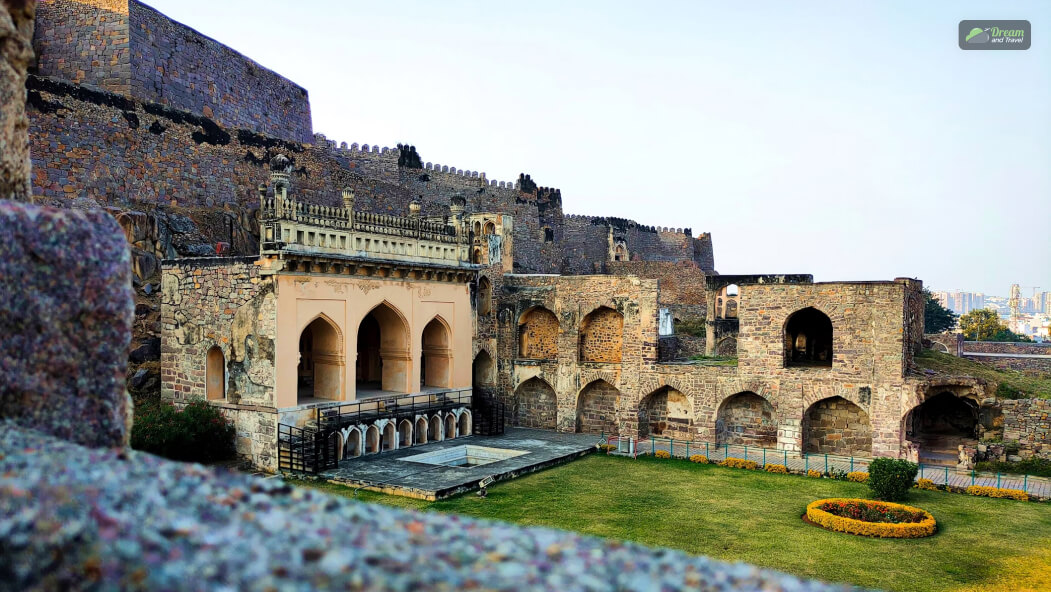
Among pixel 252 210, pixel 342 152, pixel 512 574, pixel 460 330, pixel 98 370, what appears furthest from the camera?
pixel 342 152

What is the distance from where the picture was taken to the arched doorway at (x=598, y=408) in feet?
74.8

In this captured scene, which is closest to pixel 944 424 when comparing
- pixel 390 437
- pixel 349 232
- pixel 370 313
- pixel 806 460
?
pixel 806 460

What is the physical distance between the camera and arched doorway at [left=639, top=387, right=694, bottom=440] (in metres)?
21.6

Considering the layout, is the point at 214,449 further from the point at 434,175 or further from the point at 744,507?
the point at 434,175

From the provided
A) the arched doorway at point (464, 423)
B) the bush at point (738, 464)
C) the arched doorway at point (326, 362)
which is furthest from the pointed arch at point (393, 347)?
the bush at point (738, 464)

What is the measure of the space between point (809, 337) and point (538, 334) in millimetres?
8998

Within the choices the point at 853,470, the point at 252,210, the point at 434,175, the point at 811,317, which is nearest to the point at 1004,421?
the point at 853,470

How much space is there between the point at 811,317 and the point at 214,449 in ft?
60.5

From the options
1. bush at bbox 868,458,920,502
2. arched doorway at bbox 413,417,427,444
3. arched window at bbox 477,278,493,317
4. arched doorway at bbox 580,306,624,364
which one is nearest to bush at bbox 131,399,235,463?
arched doorway at bbox 413,417,427,444

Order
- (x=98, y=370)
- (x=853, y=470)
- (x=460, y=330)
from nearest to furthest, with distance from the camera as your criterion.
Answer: (x=98, y=370) → (x=853, y=470) → (x=460, y=330)

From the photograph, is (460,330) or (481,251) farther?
(481,251)

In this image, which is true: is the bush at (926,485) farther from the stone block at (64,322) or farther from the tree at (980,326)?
the tree at (980,326)

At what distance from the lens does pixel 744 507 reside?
14.6 metres

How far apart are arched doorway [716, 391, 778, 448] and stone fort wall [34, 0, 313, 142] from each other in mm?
18929
